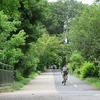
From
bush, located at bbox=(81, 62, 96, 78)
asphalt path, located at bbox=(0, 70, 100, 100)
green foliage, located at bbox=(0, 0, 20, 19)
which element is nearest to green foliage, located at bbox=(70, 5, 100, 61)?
asphalt path, located at bbox=(0, 70, 100, 100)

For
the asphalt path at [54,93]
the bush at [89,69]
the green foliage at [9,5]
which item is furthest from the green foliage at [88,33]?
the green foliage at [9,5]

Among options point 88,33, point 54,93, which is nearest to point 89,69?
point 88,33

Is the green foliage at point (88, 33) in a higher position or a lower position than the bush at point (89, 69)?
higher

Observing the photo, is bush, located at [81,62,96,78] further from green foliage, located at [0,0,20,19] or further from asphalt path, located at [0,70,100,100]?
green foliage, located at [0,0,20,19]

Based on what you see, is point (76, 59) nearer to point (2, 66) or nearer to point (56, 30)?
point (2, 66)

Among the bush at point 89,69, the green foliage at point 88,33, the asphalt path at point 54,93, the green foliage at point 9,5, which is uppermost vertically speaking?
the green foliage at point 88,33

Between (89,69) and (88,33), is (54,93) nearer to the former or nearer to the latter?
(88,33)

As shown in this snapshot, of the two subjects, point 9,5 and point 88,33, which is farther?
point 88,33

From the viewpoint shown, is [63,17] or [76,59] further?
[63,17]

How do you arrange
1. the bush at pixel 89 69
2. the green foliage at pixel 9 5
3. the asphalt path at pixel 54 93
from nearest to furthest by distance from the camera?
the green foliage at pixel 9 5, the asphalt path at pixel 54 93, the bush at pixel 89 69

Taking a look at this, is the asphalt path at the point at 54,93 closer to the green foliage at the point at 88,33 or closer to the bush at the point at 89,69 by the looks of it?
the green foliage at the point at 88,33

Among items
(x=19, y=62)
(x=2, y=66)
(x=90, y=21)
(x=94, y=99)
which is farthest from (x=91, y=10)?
(x=94, y=99)

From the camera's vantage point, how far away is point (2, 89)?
24.3 m

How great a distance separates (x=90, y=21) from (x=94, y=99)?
1917 cm
